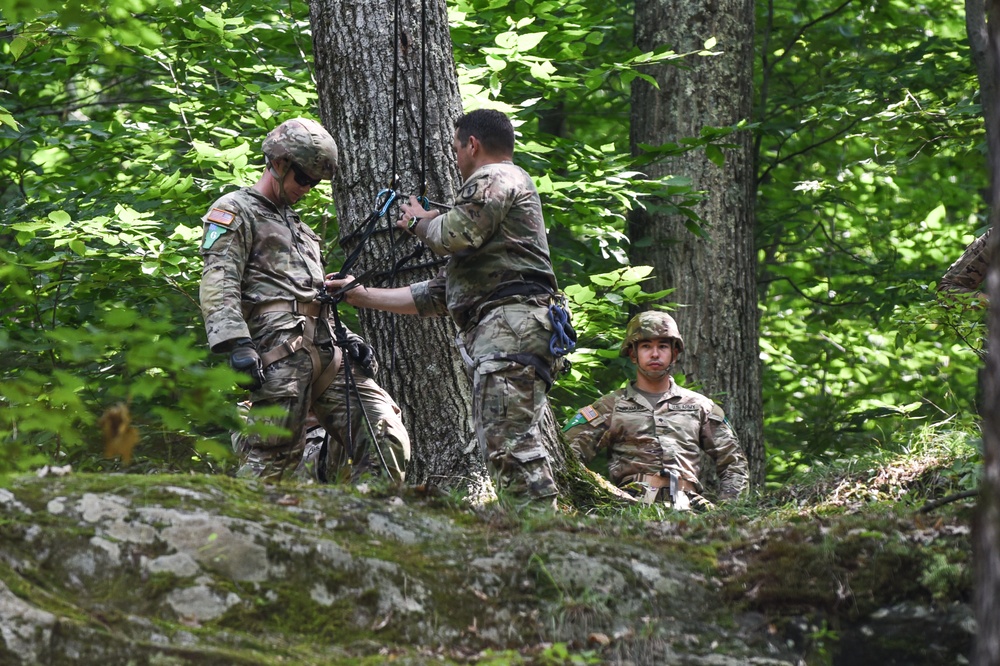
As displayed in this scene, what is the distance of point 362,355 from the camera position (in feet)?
19.6

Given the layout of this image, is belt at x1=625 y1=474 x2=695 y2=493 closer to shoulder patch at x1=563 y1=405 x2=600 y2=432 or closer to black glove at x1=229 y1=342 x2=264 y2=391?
shoulder patch at x1=563 y1=405 x2=600 y2=432

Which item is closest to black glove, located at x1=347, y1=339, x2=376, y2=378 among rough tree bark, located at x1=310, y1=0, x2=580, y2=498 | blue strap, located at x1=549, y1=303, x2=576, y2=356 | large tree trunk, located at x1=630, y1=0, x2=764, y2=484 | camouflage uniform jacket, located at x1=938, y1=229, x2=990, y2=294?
rough tree bark, located at x1=310, y1=0, x2=580, y2=498

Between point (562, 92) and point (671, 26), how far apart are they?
1.19 metres

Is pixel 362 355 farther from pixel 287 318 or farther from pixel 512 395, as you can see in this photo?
pixel 512 395

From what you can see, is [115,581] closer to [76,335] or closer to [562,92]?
[76,335]

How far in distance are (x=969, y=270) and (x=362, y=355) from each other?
3759mm

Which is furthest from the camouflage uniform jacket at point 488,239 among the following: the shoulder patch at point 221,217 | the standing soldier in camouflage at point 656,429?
the standing soldier in camouflage at point 656,429

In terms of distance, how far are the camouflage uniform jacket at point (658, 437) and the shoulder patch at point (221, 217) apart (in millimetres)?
3284

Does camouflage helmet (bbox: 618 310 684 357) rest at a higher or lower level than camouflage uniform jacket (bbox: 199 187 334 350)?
lower

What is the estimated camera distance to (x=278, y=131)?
5801mm

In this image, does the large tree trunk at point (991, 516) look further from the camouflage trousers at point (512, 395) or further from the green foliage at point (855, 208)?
the green foliage at point (855, 208)

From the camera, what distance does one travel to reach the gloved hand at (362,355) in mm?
5945

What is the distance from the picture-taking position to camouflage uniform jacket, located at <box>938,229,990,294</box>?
6.42m

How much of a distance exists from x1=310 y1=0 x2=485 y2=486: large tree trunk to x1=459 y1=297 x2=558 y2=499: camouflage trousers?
0.66m
